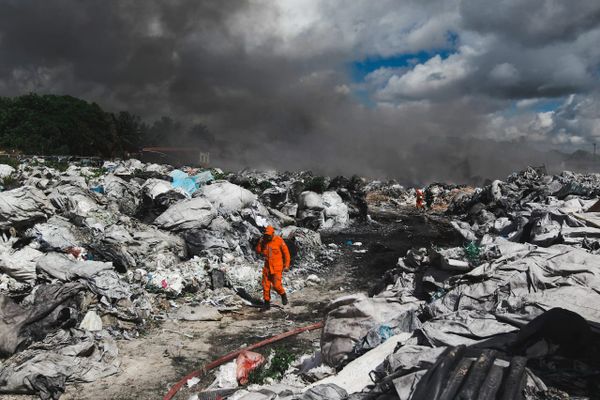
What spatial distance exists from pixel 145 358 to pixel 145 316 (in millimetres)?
850

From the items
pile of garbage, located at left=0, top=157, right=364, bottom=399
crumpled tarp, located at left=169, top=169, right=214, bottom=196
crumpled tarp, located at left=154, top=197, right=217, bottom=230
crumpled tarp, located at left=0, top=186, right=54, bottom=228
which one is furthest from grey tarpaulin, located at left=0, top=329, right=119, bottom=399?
crumpled tarp, located at left=169, top=169, right=214, bottom=196

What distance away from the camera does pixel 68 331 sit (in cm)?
410

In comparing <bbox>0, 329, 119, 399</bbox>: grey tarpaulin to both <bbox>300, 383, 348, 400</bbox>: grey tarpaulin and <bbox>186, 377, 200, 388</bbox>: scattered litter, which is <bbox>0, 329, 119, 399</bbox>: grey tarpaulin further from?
<bbox>300, 383, 348, 400</bbox>: grey tarpaulin

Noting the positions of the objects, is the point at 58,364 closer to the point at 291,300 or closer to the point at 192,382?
the point at 192,382

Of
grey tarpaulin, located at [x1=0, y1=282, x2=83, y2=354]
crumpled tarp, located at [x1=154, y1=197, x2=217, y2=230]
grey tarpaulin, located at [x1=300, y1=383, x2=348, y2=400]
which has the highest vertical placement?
crumpled tarp, located at [x1=154, y1=197, x2=217, y2=230]

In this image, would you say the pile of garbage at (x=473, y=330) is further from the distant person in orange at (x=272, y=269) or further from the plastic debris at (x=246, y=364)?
the distant person in orange at (x=272, y=269)

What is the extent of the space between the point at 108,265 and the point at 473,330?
4333mm

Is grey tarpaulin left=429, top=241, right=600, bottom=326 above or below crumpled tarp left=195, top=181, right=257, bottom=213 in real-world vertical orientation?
below

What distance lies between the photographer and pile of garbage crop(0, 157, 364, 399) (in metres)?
3.83

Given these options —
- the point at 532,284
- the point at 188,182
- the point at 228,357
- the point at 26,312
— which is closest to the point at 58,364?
the point at 26,312

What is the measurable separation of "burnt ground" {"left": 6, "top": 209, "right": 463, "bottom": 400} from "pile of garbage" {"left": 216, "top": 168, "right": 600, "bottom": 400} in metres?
0.87

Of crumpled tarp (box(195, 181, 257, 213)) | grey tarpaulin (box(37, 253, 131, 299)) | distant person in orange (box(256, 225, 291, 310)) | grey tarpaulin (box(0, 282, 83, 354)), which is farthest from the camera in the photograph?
crumpled tarp (box(195, 181, 257, 213))

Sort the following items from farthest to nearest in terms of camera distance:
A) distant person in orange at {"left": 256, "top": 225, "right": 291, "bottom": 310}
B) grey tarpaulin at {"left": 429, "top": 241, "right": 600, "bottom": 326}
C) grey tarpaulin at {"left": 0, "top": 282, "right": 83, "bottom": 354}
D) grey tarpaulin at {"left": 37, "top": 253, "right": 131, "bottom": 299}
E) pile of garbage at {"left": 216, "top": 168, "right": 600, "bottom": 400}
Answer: distant person in orange at {"left": 256, "top": 225, "right": 291, "bottom": 310}
grey tarpaulin at {"left": 37, "top": 253, "right": 131, "bottom": 299}
grey tarpaulin at {"left": 0, "top": 282, "right": 83, "bottom": 354}
grey tarpaulin at {"left": 429, "top": 241, "right": 600, "bottom": 326}
pile of garbage at {"left": 216, "top": 168, "right": 600, "bottom": 400}

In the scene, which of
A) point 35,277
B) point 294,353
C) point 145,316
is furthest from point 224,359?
point 35,277
